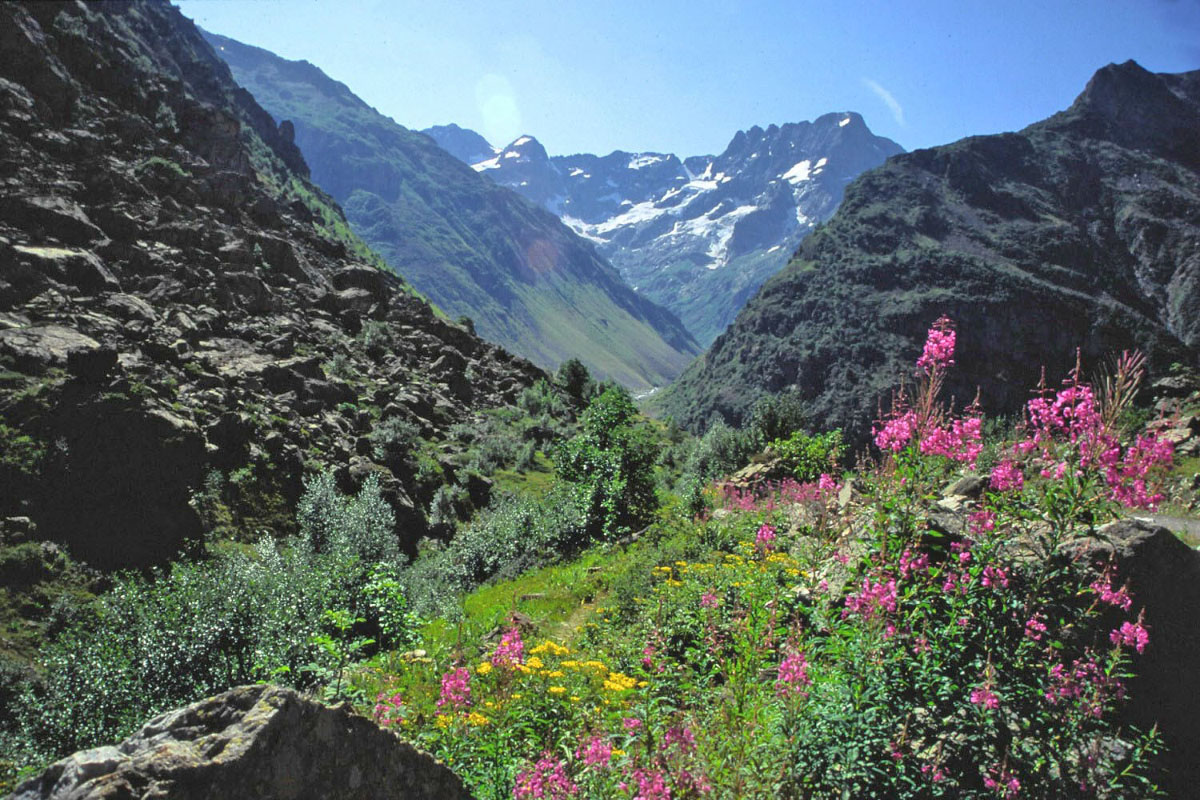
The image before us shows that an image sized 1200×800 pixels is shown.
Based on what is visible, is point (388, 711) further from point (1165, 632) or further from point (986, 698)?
point (1165, 632)

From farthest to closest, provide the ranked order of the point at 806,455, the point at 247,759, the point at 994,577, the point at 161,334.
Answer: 1. the point at 161,334
2. the point at 806,455
3. the point at 994,577
4. the point at 247,759

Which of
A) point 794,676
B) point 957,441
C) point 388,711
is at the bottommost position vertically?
point 388,711

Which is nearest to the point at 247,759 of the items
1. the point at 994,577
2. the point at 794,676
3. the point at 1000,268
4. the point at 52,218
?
the point at 794,676

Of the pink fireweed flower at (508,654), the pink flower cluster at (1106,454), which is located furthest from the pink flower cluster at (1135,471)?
the pink fireweed flower at (508,654)

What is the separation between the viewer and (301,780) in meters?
3.23

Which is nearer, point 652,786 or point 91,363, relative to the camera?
point 652,786

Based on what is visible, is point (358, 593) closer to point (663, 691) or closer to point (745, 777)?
point (663, 691)

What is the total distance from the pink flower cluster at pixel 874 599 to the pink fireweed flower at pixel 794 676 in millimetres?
632

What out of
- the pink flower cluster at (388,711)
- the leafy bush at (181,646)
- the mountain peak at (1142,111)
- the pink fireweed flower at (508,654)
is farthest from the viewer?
the mountain peak at (1142,111)

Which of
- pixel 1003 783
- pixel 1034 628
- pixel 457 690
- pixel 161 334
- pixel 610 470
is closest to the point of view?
pixel 1003 783

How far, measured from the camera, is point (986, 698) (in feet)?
13.8

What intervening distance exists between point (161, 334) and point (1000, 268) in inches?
5206

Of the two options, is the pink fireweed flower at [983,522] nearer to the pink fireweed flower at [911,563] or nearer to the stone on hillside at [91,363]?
the pink fireweed flower at [911,563]

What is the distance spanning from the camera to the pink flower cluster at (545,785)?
4391 millimetres
